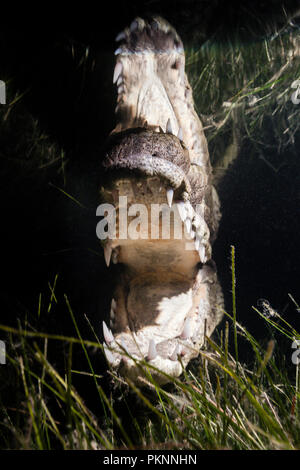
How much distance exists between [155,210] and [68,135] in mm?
1066

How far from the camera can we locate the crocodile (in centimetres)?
152

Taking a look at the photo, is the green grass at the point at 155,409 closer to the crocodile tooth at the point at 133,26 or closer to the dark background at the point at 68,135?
the dark background at the point at 68,135

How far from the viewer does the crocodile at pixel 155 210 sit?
1521 mm

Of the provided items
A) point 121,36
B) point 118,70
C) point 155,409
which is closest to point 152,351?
point 155,409

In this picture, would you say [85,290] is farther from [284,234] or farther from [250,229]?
[284,234]

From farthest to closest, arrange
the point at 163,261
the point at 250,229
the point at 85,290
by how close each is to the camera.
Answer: the point at 250,229, the point at 85,290, the point at 163,261

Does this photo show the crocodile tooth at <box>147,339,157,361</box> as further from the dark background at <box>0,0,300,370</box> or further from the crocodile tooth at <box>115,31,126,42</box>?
the crocodile tooth at <box>115,31,126,42</box>

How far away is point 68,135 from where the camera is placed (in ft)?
7.70

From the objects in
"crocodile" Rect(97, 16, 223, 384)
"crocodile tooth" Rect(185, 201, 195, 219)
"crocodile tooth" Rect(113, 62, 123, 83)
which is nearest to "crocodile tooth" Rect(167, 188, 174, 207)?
"crocodile" Rect(97, 16, 223, 384)

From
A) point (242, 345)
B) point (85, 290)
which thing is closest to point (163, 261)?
point (85, 290)

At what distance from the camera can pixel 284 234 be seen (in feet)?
9.05

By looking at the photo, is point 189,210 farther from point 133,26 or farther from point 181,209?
point 133,26

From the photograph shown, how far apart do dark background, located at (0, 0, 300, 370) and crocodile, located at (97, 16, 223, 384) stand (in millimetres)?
216

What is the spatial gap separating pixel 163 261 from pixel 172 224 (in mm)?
289
